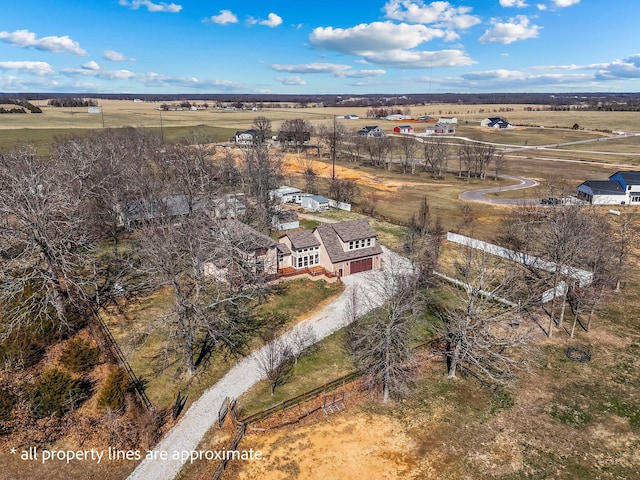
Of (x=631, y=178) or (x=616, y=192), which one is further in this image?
(x=631, y=178)

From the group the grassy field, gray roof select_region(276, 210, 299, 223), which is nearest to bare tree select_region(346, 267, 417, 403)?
the grassy field

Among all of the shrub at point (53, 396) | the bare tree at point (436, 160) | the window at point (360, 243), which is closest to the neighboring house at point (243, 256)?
the window at point (360, 243)

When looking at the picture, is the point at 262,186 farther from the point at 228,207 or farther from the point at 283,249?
the point at 283,249

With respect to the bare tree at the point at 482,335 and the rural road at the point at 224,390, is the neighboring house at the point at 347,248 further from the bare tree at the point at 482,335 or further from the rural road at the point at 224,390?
the bare tree at the point at 482,335

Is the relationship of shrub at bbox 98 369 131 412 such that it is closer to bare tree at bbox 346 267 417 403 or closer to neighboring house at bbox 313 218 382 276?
bare tree at bbox 346 267 417 403

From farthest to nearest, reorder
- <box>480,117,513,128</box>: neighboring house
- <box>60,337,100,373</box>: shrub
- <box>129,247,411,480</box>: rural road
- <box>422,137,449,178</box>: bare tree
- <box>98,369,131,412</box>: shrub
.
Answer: <box>480,117,513,128</box>: neighboring house
<box>422,137,449,178</box>: bare tree
<box>60,337,100,373</box>: shrub
<box>98,369,131,412</box>: shrub
<box>129,247,411,480</box>: rural road

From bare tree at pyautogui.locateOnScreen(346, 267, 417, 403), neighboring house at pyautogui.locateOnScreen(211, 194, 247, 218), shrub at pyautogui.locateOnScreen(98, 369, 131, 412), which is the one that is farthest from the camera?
neighboring house at pyautogui.locateOnScreen(211, 194, 247, 218)

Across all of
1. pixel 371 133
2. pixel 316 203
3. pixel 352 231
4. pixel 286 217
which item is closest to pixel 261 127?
pixel 371 133
